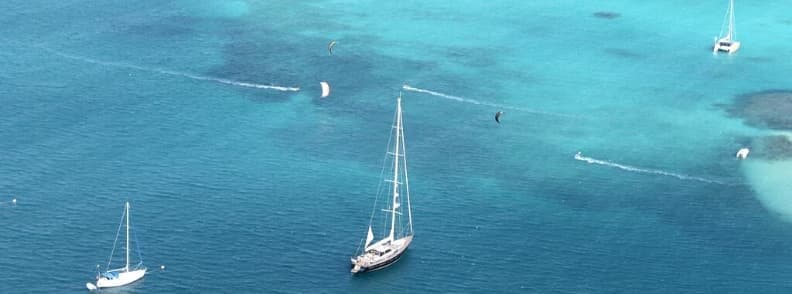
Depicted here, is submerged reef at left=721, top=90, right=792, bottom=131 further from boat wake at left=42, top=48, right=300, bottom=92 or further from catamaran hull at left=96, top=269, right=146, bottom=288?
catamaran hull at left=96, top=269, right=146, bottom=288

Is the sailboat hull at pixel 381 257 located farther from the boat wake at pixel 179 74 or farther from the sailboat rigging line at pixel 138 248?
the boat wake at pixel 179 74

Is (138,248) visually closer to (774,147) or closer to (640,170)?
(640,170)

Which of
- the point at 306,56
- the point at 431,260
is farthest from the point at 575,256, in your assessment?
the point at 306,56

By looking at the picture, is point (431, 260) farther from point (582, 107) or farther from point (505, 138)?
point (582, 107)

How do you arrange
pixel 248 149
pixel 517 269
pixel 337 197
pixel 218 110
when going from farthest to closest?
pixel 218 110
pixel 248 149
pixel 337 197
pixel 517 269

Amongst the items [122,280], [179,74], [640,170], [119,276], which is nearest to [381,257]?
[122,280]

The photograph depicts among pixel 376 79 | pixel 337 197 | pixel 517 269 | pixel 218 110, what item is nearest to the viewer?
pixel 517 269
